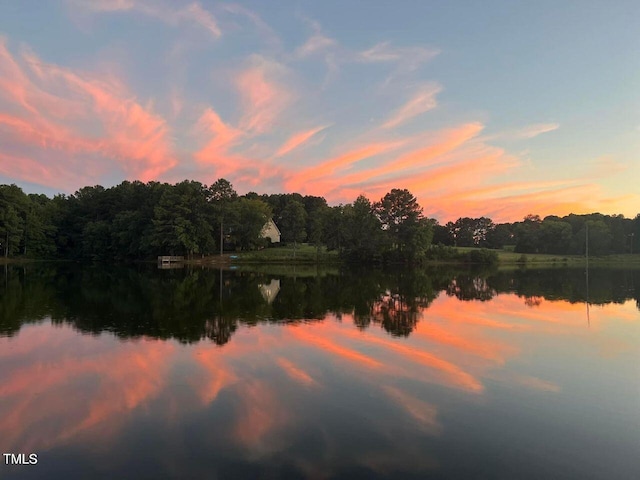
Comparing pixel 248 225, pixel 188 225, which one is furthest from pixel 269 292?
pixel 248 225

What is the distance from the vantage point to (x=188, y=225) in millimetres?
68125

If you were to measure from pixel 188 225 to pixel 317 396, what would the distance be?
6327 cm

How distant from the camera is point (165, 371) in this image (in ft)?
32.7

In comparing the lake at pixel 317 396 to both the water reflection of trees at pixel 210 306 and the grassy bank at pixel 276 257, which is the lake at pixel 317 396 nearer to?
the water reflection of trees at pixel 210 306

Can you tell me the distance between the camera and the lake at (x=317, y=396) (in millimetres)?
6012

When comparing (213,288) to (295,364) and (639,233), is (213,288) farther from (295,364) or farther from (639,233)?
(639,233)

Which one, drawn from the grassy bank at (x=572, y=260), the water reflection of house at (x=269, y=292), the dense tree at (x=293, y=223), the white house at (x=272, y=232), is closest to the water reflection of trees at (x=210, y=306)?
the water reflection of house at (x=269, y=292)

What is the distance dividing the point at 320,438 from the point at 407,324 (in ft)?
33.6

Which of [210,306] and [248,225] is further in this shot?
[248,225]

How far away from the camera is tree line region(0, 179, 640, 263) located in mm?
69750

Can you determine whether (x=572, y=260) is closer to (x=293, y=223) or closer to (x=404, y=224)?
(x=404, y=224)

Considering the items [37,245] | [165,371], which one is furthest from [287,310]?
[37,245]

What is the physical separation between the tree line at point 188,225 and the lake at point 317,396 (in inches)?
2091

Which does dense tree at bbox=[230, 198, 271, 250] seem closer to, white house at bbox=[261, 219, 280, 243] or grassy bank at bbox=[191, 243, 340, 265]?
grassy bank at bbox=[191, 243, 340, 265]
